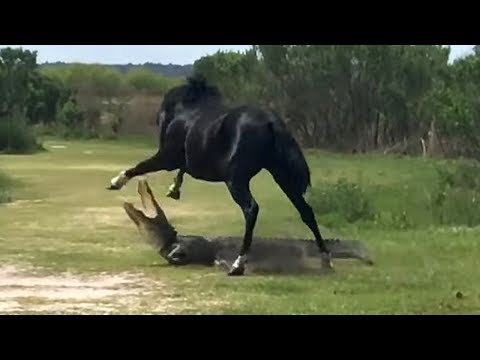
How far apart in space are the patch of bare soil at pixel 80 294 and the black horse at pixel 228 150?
46 cm

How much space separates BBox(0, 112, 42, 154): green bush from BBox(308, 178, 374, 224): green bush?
1.50m

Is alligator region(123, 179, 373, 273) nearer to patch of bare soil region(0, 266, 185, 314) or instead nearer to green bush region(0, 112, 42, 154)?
patch of bare soil region(0, 266, 185, 314)

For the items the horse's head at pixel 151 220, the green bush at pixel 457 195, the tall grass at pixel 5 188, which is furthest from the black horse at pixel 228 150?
the green bush at pixel 457 195

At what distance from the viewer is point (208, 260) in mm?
5367

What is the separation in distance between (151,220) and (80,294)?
0.58 m

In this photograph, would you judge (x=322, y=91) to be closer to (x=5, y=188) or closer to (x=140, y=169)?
(x=140, y=169)

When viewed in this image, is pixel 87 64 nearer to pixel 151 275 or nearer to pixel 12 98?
pixel 12 98

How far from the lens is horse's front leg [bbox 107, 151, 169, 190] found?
17.7 feet

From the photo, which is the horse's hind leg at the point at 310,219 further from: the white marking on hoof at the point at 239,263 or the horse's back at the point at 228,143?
the white marking on hoof at the point at 239,263

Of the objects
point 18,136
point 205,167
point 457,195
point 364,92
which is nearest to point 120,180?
point 205,167

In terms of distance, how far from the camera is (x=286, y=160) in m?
5.24

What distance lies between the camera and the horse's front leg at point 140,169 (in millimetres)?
5395

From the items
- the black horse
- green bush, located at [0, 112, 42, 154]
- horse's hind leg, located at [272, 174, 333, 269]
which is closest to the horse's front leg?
the black horse
